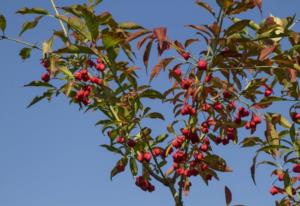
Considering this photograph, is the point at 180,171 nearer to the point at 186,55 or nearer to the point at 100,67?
the point at 186,55

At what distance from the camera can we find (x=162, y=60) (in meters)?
3.39

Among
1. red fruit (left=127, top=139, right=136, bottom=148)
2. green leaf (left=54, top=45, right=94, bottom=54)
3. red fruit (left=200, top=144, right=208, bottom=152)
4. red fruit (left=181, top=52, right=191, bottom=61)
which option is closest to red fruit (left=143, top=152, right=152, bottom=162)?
red fruit (left=127, top=139, right=136, bottom=148)

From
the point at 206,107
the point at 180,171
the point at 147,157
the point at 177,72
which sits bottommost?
the point at 180,171

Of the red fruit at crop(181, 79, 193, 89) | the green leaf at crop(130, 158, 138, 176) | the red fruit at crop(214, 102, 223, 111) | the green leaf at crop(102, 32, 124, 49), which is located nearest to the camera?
the green leaf at crop(102, 32, 124, 49)

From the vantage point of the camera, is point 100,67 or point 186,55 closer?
point 186,55

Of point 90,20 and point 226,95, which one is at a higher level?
point 90,20

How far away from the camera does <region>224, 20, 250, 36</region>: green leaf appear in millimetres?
3016

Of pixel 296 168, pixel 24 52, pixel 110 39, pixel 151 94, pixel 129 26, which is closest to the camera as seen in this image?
pixel 110 39

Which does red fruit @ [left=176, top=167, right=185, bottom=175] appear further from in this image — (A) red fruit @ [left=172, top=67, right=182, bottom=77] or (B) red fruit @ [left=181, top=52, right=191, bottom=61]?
(B) red fruit @ [left=181, top=52, right=191, bottom=61]

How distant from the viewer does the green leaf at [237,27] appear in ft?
9.89

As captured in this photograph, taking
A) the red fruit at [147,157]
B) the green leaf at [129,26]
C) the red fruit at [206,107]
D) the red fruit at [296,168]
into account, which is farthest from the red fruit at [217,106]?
the red fruit at [296,168]

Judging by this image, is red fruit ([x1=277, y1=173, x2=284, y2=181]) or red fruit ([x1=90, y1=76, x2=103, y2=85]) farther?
red fruit ([x1=277, y1=173, x2=284, y2=181])

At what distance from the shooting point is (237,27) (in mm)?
3033

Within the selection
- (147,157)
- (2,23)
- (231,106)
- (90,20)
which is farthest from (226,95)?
(2,23)
